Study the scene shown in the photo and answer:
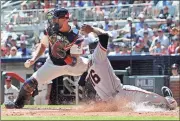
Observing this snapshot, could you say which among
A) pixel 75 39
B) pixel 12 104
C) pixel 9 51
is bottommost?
pixel 9 51

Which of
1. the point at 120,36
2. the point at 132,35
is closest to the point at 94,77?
the point at 132,35

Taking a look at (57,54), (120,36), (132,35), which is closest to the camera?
(57,54)

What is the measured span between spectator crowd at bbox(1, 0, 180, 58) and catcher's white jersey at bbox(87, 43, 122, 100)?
500 centimetres

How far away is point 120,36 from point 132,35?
0.85 metres

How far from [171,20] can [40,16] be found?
5.23 meters

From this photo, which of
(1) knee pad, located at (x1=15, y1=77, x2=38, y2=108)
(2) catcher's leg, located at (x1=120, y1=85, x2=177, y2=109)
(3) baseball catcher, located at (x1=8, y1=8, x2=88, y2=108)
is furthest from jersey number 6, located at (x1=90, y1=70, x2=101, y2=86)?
(1) knee pad, located at (x1=15, y1=77, x2=38, y2=108)

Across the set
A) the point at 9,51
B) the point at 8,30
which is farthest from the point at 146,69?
the point at 8,30

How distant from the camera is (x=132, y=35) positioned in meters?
16.0

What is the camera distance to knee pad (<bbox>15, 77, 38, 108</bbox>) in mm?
8703

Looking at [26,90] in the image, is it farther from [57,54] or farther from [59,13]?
[59,13]

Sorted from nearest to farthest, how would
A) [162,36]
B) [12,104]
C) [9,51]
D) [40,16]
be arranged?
[12,104] → [162,36] → [9,51] → [40,16]

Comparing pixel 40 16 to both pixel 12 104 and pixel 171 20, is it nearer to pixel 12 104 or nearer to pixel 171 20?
pixel 171 20

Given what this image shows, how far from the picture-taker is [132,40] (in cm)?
1573

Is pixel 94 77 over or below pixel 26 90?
over
